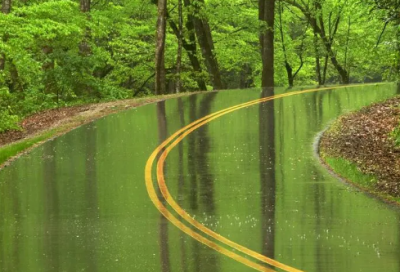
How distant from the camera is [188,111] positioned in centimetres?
A: 2630

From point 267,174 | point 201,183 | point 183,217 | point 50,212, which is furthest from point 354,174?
point 50,212

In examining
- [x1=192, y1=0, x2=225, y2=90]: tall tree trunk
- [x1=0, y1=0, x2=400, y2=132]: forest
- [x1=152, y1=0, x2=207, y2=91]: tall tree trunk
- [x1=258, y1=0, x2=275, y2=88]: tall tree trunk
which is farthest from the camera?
[x1=192, y1=0, x2=225, y2=90]: tall tree trunk

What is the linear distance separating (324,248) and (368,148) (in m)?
9.88

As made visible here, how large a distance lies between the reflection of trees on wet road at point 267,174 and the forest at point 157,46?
3.59 metres

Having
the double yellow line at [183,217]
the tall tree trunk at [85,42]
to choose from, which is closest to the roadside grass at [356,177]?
the double yellow line at [183,217]

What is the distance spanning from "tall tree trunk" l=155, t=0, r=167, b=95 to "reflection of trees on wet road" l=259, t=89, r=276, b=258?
746cm

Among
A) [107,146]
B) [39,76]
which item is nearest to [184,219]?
[107,146]

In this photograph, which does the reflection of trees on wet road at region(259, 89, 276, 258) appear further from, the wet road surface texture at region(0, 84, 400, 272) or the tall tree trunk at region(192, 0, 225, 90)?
the tall tree trunk at region(192, 0, 225, 90)

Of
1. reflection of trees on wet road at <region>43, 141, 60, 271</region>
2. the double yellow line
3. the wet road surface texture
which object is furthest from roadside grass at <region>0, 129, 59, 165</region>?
the double yellow line

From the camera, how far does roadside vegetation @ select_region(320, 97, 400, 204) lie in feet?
52.0

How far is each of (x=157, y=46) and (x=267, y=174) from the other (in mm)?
18365

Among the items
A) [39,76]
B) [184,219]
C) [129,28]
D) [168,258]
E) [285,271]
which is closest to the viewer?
[285,271]

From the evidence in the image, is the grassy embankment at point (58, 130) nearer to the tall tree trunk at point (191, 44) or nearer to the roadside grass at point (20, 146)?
the roadside grass at point (20, 146)

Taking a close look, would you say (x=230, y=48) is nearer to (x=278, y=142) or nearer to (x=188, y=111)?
(x=188, y=111)
